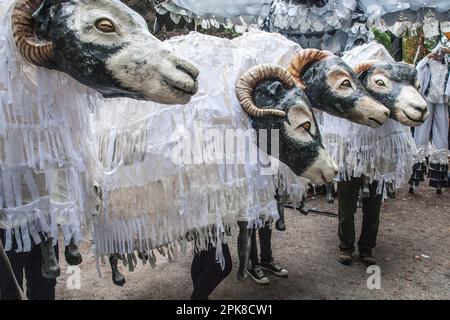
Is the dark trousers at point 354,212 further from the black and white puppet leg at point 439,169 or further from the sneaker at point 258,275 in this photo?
the black and white puppet leg at point 439,169

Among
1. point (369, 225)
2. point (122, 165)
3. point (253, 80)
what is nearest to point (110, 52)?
point (122, 165)

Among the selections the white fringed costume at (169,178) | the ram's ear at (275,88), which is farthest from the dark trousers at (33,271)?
the ram's ear at (275,88)

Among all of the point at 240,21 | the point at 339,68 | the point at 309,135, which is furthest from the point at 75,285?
the point at 240,21

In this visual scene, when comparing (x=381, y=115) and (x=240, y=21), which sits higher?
(x=240, y=21)

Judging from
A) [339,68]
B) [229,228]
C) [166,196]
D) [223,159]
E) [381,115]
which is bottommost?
[229,228]

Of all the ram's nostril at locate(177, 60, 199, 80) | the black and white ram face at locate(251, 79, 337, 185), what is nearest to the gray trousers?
the black and white ram face at locate(251, 79, 337, 185)

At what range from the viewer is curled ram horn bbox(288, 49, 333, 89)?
3232 mm

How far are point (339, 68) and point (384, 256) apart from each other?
93.4 inches

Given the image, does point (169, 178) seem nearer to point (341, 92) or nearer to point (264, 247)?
point (341, 92)

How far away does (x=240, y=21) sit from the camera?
5.34 m

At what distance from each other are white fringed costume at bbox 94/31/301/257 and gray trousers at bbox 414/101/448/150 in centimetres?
465

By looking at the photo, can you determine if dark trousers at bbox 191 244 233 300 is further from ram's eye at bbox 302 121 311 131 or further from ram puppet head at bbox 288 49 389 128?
ram puppet head at bbox 288 49 389 128

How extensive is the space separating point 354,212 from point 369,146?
2.54ft

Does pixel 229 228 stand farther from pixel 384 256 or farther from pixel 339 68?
pixel 384 256
